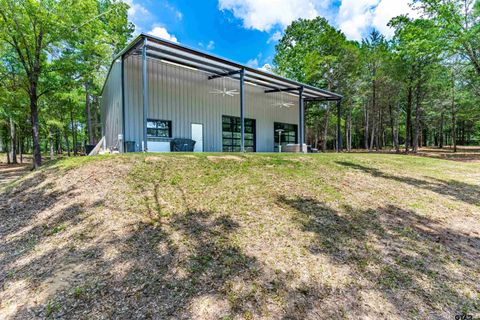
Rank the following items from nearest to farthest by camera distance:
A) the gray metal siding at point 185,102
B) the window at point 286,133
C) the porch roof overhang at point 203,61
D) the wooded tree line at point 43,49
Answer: the porch roof overhang at point 203,61, the wooded tree line at point 43,49, the gray metal siding at point 185,102, the window at point 286,133

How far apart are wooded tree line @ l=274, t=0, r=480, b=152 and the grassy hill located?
1166 cm

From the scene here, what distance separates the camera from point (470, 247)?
3547 millimetres

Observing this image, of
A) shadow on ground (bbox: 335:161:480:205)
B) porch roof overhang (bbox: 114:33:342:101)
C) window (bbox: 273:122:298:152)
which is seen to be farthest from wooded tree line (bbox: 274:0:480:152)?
shadow on ground (bbox: 335:161:480:205)

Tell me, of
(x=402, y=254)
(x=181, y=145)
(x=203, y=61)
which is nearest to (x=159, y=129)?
(x=181, y=145)

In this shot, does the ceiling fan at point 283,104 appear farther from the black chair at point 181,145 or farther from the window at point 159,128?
the window at point 159,128

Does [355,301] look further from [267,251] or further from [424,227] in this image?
[424,227]

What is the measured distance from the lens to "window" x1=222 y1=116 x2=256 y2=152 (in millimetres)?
13853

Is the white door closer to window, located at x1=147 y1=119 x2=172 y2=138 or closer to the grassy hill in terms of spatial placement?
window, located at x1=147 y1=119 x2=172 y2=138

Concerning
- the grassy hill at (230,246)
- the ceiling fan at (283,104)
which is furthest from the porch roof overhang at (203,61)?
the grassy hill at (230,246)

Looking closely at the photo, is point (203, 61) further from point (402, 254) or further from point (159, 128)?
point (402, 254)

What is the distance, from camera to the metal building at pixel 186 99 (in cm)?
997

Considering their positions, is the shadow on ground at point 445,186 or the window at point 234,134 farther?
the window at point 234,134

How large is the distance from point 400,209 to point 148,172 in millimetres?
5290

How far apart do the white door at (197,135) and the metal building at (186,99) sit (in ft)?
0.17
